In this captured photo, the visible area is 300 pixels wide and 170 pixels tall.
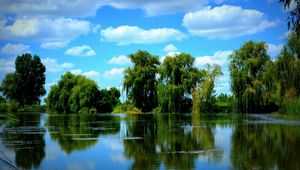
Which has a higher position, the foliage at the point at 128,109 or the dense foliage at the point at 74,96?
the dense foliage at the point at 74,96

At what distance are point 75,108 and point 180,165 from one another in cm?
5229

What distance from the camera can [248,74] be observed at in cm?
5181

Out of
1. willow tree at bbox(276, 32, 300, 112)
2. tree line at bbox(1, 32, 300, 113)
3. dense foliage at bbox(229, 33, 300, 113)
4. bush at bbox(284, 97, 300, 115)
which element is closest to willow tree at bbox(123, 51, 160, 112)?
tree line at bbox(1, 32, 300, 113)

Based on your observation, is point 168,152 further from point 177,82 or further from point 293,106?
point 177,82

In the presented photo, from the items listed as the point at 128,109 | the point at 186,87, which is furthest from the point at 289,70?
the point at 128,109

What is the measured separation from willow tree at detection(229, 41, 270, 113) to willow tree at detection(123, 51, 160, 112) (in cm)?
1280

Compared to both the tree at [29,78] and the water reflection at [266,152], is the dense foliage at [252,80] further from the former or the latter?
the tree at [29,78]

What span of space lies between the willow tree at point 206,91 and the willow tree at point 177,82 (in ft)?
3.20

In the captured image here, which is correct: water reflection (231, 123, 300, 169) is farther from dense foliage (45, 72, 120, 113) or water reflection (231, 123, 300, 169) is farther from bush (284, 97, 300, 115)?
dense foliage (45, 72, 120, 113)

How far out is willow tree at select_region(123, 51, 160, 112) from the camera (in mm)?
60375

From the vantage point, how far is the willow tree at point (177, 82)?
185 ft

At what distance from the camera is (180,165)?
1182cm

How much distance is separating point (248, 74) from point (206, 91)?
6.71 meters

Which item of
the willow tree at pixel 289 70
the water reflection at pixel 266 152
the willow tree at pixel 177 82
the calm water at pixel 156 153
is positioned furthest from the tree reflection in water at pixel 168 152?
the willow tree at pixel 177 82
